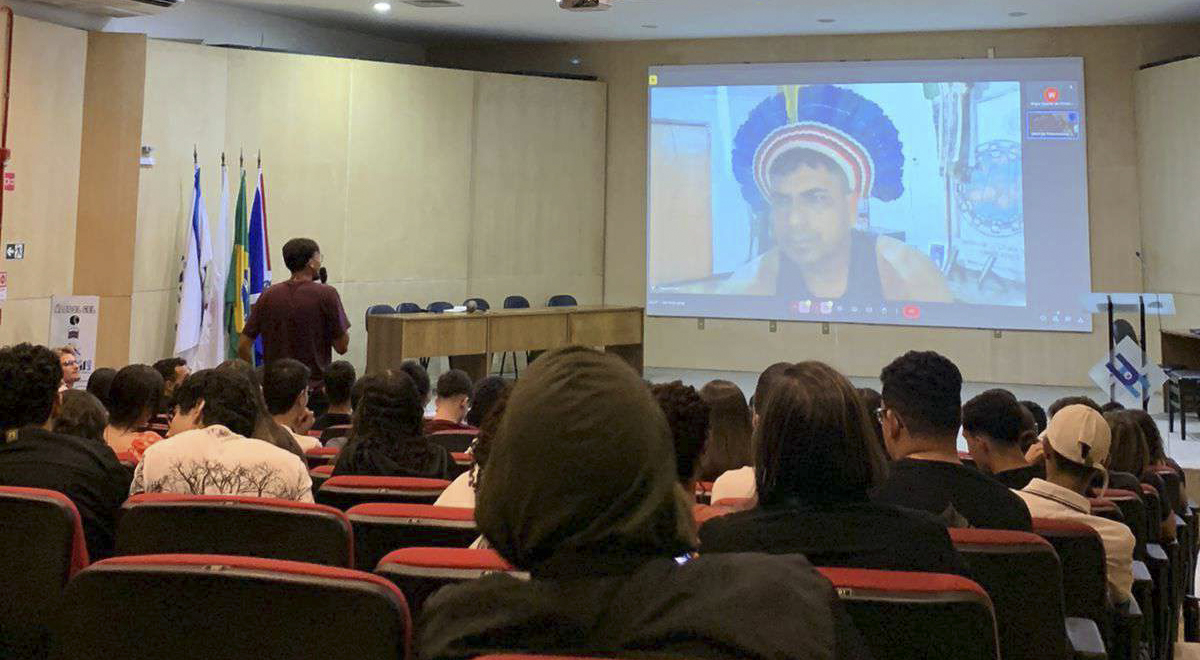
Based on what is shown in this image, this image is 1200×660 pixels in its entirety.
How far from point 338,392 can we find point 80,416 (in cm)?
179

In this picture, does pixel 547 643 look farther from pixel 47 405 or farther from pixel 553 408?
pixel 47 405

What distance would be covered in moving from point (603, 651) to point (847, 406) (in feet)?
3.02

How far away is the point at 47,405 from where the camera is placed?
2781mm

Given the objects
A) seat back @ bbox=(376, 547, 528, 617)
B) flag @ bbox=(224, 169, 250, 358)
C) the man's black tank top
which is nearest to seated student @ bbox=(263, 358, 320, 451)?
seat back @ bbox=(376, 547, 528, 617)

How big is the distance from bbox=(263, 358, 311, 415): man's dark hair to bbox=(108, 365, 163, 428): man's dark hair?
0.58m

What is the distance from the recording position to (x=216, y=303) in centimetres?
956

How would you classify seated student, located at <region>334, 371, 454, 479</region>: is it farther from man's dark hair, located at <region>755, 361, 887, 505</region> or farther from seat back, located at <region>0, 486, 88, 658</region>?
man's dark hair, located at <region>755, 361, 887, 505</region>

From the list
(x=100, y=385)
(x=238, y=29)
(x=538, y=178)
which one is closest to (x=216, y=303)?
(x=238, y=29)

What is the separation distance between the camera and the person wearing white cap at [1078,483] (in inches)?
108

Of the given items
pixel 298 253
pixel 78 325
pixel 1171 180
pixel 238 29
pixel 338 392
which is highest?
pixel 238 29

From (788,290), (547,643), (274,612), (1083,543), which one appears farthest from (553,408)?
(788,290)

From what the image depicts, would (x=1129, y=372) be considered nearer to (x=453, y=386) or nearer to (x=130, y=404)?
(x=453, y=386)

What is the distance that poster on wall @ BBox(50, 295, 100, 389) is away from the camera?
851 centimetres

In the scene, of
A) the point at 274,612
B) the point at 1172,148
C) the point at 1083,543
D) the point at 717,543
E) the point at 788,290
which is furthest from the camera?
the point at 788,290
